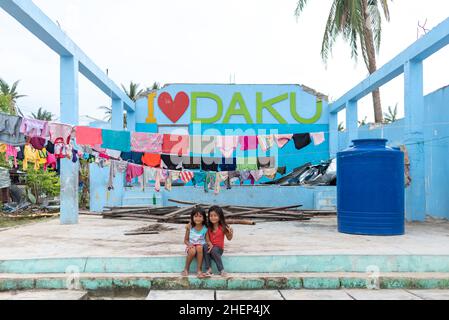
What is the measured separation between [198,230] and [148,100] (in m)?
11.4

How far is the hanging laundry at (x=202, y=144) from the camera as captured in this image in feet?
37.7

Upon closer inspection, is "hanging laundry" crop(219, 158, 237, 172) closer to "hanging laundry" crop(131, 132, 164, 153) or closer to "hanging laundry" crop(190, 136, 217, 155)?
"hanging laundry" crop(190, 136, 217, 155)

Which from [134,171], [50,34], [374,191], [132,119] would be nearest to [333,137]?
[132,119]

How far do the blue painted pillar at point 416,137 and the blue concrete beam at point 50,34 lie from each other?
7.52 meters

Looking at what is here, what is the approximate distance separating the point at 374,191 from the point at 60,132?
6.33 meters

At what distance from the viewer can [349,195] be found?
834 centimetres

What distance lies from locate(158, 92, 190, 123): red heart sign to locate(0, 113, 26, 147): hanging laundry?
8.03 meters

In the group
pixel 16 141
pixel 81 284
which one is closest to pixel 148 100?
pixel 16 141

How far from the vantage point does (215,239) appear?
19.0 ft

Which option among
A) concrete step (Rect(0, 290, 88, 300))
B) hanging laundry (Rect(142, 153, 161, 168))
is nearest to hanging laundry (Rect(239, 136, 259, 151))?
hanging laundry (Rect(142, 153, 161, 168))

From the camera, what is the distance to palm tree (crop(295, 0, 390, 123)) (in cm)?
1648

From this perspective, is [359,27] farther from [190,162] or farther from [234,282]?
[234,282]
